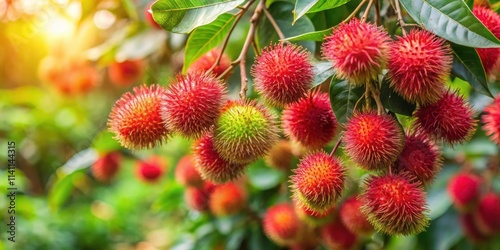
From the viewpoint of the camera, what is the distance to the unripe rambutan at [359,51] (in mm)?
762

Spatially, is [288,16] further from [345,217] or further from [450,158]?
[450,158]

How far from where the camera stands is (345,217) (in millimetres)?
1274

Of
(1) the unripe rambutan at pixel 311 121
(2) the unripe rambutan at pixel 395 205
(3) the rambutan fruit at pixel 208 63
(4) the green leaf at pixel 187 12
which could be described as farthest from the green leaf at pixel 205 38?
(2) the unripe rambutan at pixel 395 205

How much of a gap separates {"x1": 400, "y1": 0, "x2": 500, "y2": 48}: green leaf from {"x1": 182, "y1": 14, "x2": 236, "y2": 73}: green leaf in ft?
1.28

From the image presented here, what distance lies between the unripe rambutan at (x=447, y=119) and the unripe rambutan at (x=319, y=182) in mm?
155

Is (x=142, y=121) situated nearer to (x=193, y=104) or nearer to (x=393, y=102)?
(x=193, y=104)

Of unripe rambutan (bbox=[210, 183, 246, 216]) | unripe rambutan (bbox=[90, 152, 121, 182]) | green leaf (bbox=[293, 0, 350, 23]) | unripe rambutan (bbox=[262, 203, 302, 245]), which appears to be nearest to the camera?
green leaf (bbox=[293, 0, 350, 23])

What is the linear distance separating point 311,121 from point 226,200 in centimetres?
80

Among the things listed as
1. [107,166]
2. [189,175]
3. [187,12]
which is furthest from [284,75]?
[107,166]

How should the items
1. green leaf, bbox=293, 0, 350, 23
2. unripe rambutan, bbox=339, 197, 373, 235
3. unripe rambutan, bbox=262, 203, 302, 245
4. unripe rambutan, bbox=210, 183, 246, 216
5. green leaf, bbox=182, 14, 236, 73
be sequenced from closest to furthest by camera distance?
green leaf, bbox=293, 0, 350, 23, green leaf, bbox=182, 14, 236, 73, unripe rambutan, bbox=339, 197, 373, 235, unripe rambutan, bbox=262, 203, 302, 245, unripe rambutan, bbox=210, 183, 246, 216

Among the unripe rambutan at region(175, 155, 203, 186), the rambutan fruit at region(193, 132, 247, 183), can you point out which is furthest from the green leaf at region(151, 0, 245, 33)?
the unripe rambutan at region(175, 155, 203, 186)

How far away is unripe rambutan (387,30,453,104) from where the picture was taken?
792 millimetres

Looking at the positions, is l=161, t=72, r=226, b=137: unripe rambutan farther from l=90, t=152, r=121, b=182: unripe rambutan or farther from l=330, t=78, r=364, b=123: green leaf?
l=90, t=152, r=121, b=182: unripe rambutan

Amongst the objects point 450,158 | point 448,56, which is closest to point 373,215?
point 448,56
